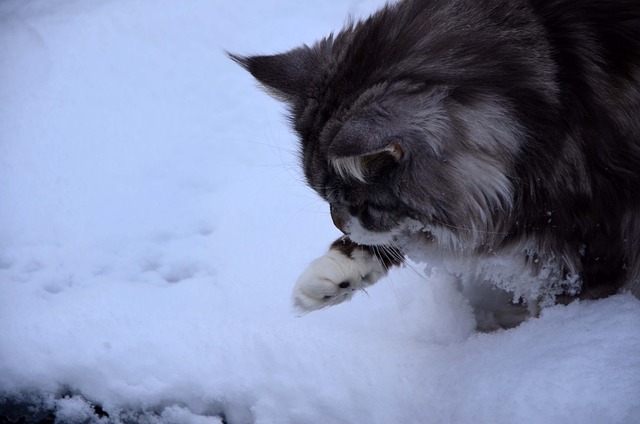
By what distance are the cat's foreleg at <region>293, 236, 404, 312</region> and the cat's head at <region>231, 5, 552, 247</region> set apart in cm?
18

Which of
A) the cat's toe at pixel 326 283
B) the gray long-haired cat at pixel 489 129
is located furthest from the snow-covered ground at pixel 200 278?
the gray long-haired cat at pixel 489 129

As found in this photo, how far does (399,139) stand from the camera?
51.6 inches

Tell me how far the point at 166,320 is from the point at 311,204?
28.6 inches

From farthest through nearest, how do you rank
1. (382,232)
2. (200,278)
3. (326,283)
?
(200,278) < (326,283) < (382,232)

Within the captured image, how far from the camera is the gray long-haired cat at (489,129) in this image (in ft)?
4.52

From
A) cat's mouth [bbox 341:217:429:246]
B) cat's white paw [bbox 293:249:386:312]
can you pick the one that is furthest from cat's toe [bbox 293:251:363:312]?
cat's mouth [bbox 341:217:429:246]

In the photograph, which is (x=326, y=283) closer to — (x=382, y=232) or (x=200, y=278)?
(x=382, y=232)

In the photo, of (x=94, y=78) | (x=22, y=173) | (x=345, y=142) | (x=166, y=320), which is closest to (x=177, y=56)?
(x=94, y=78)

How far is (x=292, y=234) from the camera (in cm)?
235

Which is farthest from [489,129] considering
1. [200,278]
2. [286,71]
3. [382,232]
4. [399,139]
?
[200,278]

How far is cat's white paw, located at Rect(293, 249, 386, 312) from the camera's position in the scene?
5.75 feet

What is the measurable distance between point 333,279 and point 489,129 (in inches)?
23.9

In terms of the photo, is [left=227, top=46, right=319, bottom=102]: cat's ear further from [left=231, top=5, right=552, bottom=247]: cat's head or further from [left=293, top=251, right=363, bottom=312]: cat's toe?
[left=293, top=251, right=363, bottom=312]: cat's toe

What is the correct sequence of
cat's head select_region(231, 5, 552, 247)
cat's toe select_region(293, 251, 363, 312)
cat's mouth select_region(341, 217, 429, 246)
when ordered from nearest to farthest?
cat's head select_region(231, 5, 552, 247), cat's mouth select_region(341, 217, 429, 246), cat's toe select_region(293, 251, 363, 312)
